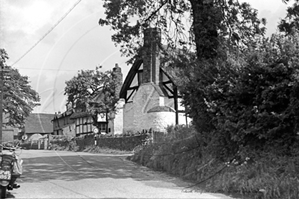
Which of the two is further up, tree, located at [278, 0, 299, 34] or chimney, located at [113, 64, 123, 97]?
chimney, located at [113, 64, 123, 97]

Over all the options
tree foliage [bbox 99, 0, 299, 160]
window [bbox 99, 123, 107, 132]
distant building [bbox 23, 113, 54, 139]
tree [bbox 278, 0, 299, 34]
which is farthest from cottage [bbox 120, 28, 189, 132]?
distant building [bbox 23, 113, 54, 139]

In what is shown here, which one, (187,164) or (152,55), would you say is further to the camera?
Answer: (152,55)

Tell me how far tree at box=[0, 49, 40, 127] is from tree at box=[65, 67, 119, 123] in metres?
3.97

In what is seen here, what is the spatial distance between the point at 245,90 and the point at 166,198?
3509 millimetres

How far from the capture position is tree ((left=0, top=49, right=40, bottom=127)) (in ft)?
119

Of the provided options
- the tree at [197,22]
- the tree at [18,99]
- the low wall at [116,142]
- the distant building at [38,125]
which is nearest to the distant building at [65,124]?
the distant building at [38,125]

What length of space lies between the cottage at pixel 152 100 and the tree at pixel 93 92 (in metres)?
3.45

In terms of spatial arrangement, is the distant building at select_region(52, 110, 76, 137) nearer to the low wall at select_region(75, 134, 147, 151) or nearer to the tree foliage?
the low wall at select_region(75, 134, 147, 151)

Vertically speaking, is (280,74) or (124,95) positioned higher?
(124,95)

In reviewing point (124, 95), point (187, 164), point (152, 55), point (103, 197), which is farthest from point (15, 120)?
point (103, 197)

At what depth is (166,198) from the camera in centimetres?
934

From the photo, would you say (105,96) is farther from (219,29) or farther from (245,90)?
(245,90)

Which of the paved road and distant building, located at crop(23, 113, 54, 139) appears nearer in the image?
the paved road

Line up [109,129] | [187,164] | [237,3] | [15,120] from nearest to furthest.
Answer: [187,164]
[237,3]
[15,120]
[109,129]
